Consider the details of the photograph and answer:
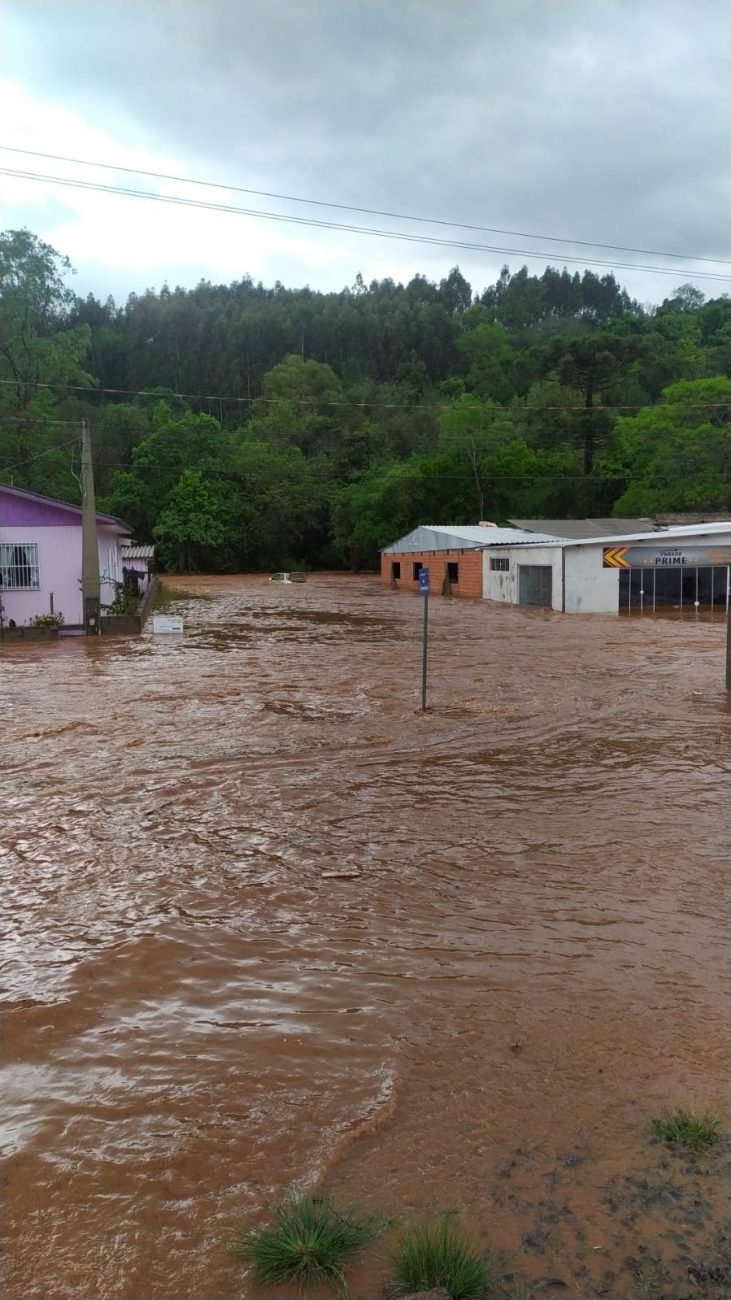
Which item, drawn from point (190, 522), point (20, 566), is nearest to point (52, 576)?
point (20, 566)

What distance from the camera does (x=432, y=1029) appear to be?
202 inches

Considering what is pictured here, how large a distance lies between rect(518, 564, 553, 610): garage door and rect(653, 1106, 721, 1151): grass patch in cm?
3425

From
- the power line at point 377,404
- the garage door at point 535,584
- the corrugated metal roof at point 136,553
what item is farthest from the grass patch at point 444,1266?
the power line at point 377,404

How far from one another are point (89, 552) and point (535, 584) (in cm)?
1955

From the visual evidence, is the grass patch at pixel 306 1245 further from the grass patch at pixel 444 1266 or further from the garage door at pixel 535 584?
the garage door at pixel 535 584

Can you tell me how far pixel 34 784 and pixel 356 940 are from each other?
5.61m

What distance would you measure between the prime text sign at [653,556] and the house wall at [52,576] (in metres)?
19.0

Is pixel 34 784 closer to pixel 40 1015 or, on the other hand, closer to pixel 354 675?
pixel 40 1015

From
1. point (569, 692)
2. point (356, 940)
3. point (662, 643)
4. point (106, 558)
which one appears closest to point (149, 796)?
point (356, 940)

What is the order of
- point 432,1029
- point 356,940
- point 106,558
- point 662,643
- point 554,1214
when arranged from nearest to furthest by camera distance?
point 554,1214
point 432,1029
point 356,940
point 662,643
point 106,558

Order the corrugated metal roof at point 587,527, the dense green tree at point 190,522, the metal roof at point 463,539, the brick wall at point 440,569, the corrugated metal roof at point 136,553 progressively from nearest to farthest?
the metal roof at point 463,539, the brick wall at point 440,569, the corrugated metal roof at point 587,527, the corrugated metal roof at point 136,553, the dense green tree at point 190,522

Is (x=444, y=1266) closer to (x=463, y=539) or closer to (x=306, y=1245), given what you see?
(x=306, y=1245)

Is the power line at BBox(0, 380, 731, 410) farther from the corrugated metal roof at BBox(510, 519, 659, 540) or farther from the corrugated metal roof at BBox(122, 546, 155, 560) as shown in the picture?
the corrugated metal roof at BBox(510, 519, 659, 540)

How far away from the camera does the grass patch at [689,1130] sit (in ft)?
13.0
